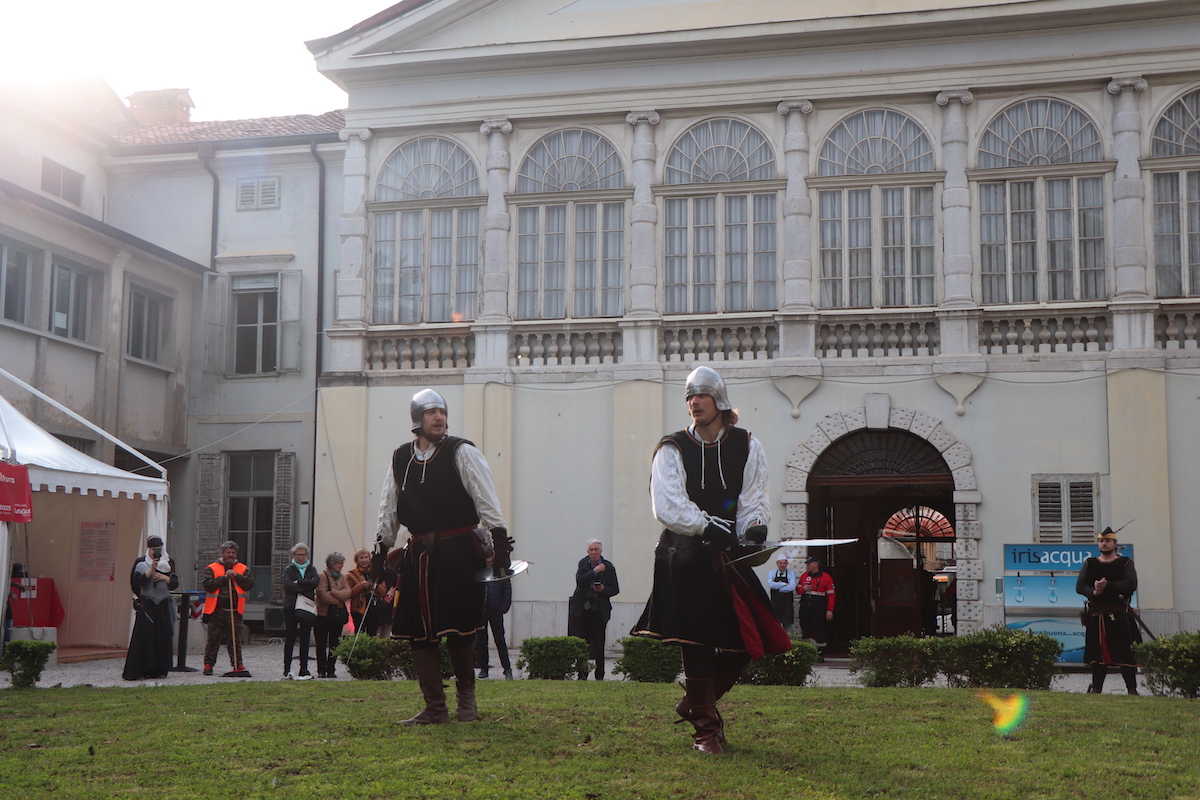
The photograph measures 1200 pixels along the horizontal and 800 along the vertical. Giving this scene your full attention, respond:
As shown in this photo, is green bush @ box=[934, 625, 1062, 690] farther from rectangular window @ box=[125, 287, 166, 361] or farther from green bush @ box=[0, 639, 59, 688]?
rectangular window @ box=[125, 287, 166, 361]

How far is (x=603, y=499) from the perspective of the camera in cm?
2041

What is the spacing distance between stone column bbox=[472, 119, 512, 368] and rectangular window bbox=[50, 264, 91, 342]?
22.8ft

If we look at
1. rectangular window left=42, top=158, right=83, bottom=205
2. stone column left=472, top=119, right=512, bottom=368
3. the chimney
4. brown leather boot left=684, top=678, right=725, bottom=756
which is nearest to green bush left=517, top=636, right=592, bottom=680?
brown leather boot left=684, top=678, right=725, bottom=756

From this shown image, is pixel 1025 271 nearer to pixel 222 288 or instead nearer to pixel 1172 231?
pixel 1172 231

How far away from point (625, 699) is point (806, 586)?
1011 cm

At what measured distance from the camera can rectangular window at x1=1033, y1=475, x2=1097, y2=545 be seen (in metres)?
18.8

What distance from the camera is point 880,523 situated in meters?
21.7

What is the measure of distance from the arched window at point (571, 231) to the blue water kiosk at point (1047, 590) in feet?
24.5

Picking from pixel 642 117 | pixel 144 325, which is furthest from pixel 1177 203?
pixel 144 325

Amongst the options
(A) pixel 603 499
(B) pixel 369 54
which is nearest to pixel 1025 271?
(A) pixel 603 499

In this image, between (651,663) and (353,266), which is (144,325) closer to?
(353,266)

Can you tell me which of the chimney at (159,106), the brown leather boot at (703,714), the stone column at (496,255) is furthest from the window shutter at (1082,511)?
the chimney at (159,106)

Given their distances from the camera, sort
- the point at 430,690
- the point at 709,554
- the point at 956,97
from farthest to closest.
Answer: the point at 956,97
the point at 430,690
the point at 709,554

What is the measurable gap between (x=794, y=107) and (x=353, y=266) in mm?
7919
